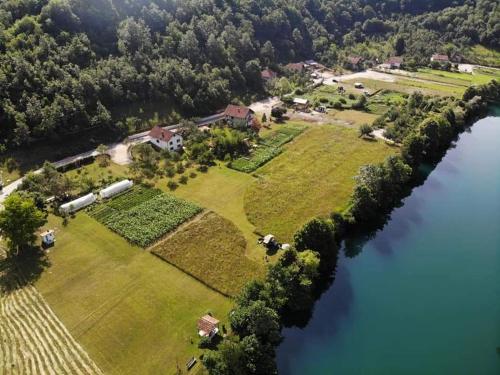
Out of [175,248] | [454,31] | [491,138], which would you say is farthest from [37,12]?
[454,31]

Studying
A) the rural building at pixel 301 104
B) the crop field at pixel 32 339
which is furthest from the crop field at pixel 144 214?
the rural building at pixel 301 104

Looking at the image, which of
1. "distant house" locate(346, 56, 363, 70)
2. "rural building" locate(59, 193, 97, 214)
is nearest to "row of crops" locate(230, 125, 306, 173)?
"rural building" locate(59, 193, 97, 214)

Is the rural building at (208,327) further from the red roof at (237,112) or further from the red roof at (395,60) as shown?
the red roof at (395,60)

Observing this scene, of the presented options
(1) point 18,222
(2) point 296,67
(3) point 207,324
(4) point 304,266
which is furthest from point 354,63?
(3) point 207,324

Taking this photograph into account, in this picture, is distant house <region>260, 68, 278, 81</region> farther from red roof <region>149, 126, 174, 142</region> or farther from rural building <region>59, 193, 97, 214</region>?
rural building <region>59, 193, 97, 214</region>

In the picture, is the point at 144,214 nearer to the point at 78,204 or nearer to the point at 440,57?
the point at 78,204

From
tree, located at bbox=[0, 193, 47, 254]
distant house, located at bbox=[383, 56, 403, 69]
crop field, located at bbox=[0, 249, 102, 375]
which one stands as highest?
tree, located at bbox=[0, 193, 47, 254]

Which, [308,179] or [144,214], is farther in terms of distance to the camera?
[308,179]

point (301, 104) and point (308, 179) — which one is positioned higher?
point (308, 179)
